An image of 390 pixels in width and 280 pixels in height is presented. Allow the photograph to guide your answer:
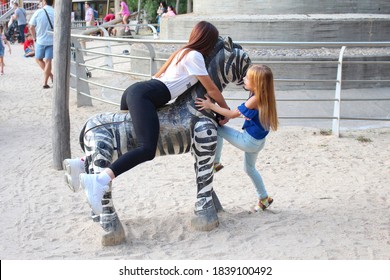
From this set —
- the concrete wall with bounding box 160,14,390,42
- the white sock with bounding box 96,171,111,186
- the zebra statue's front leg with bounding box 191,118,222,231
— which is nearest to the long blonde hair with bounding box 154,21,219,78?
the zebra statue's front leg with bounding box 191,118,222,231

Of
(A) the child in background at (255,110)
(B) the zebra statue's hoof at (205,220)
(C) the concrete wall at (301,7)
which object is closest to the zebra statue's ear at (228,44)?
(A) the child in background at (255,110)

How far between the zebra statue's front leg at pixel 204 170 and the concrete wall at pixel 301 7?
343 inches

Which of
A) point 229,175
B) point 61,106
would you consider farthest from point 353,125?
point 61,106

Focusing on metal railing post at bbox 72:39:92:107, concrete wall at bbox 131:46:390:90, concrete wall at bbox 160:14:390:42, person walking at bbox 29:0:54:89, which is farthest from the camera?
concrete wall at bbox 160:14:390:42

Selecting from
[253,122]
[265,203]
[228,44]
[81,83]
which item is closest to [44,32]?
[81,83]

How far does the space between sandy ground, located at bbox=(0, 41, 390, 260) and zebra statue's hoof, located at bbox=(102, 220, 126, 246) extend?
46 mm

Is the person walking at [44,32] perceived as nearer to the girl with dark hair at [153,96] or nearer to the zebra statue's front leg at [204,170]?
the girl with dark hair at [153,96]

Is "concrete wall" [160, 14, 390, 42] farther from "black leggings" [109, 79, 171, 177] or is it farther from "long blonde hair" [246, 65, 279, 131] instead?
"black leggings" [109, 79, 171, 177]

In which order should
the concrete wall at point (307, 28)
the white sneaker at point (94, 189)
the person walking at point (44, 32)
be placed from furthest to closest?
1. the concrete wall at point (307, 28)
2. the person walking at point (44, 32)
3. the white sneaker at point (94, 189)

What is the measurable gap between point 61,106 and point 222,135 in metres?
2.73

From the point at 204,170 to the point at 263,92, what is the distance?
0.75 meters

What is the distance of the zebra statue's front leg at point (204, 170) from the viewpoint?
4.34 meters

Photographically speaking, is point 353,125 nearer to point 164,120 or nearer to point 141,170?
point 141,170

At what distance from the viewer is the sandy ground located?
4.23 metres
